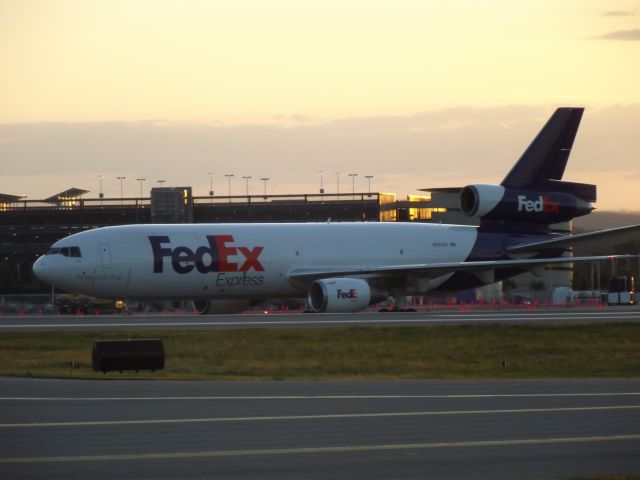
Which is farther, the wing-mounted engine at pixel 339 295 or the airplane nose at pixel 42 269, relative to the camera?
the wing-mounted engine at pixel 339 295

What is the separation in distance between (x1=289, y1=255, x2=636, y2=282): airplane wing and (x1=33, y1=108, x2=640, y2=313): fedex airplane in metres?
0.05

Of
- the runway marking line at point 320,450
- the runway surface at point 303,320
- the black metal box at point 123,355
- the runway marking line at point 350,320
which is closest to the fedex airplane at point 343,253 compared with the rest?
the runway surface at point 303,320

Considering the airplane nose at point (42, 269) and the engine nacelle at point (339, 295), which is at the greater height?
the airplane nose at point (42, 269)

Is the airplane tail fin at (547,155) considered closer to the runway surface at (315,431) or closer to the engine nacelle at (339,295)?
the engine nacelle at (339,295)

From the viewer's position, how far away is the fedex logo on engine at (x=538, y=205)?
55.2m

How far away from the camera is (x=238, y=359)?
29375 mm

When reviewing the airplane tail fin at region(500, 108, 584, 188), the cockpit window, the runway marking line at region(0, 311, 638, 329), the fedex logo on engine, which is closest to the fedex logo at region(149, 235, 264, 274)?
the cockpit window

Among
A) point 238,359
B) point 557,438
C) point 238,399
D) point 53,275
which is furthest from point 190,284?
point 557,438

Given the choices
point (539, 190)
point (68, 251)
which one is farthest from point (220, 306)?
point (539, 190)

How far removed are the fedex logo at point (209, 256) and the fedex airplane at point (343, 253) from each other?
48mm

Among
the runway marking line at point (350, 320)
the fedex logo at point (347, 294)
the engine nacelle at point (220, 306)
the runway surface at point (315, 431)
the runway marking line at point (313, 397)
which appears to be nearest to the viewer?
the runway surface at point (315, 431)

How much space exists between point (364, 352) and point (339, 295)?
1758 centimetres

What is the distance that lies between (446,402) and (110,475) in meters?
7.25

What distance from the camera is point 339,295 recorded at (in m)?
48.8
